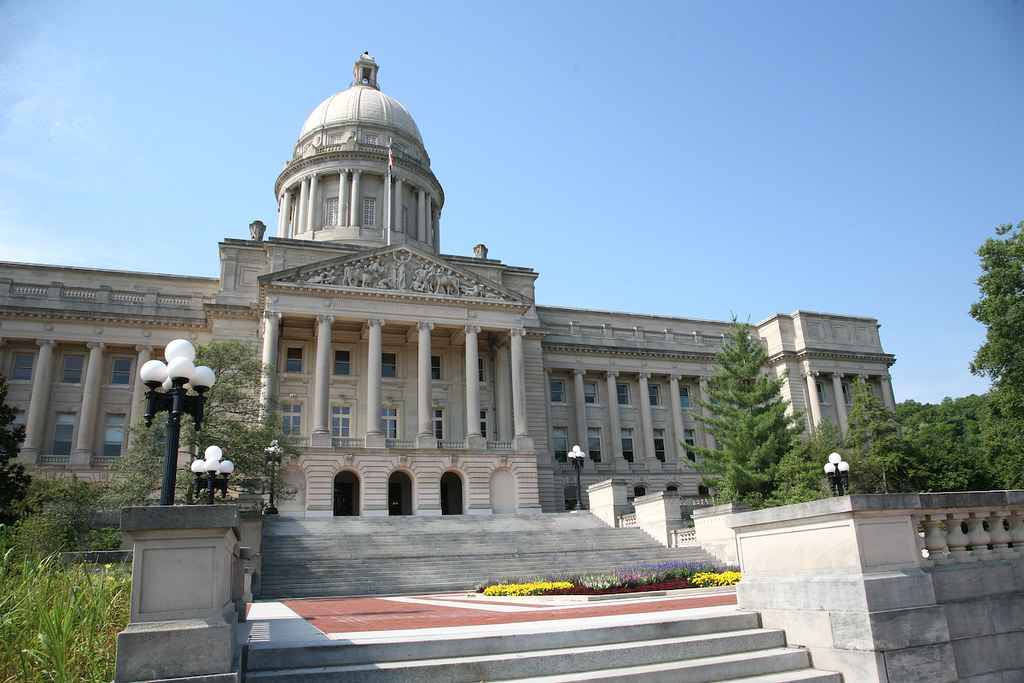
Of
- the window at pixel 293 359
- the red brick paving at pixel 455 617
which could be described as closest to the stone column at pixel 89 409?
the window at pixel 293 359

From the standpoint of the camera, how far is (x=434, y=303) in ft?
142

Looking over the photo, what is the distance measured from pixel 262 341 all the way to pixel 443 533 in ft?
60.9

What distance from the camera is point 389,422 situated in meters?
45.4

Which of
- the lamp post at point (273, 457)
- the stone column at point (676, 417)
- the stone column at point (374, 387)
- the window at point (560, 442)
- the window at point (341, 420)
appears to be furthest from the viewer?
the stone column at point (676, 417)

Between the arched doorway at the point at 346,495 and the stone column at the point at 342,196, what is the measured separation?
73.7ft

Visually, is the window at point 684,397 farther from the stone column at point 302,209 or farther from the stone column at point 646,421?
the stone column at point 302,209

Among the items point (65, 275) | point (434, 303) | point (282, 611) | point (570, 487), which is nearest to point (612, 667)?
point (282, 611)

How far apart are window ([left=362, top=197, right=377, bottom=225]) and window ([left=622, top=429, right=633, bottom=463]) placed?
26367 millimetres

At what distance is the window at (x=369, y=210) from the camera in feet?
192

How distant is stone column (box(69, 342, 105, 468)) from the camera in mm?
42000

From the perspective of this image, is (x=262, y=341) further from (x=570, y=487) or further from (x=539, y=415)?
(x=570, y=487)

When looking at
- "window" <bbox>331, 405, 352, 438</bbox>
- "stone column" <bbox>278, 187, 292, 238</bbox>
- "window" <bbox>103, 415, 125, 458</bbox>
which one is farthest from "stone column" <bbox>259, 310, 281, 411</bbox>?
"stone column" <bbox>278, 187, 292, 238</bbox>

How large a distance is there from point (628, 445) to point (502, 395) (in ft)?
42.4

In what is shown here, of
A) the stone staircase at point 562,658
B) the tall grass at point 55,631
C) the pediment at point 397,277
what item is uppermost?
the pediment at point 397,277
